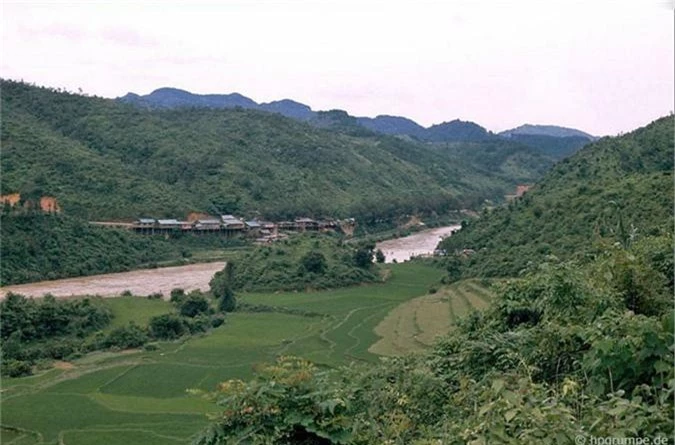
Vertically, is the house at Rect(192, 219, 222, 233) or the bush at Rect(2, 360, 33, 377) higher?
the house at Rect(192, 219, 222, 233)

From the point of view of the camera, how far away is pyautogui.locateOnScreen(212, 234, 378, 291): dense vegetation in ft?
101

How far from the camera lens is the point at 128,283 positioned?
102 ft

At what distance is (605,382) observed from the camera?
3.77 metres

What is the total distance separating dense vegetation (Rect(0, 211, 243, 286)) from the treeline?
8234mm

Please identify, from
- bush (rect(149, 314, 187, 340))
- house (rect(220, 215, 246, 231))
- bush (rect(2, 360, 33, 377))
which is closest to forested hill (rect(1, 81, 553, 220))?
house (rect(220, 215, 246, 231))

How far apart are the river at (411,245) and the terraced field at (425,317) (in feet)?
47.8

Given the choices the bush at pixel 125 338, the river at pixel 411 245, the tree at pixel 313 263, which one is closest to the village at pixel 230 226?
the river at pixel 411 245

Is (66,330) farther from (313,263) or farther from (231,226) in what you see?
(231,226)

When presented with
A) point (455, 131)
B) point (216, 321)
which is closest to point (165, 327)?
point (216, 321)

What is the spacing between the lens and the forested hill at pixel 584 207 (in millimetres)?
20172

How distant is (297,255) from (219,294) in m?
5.35

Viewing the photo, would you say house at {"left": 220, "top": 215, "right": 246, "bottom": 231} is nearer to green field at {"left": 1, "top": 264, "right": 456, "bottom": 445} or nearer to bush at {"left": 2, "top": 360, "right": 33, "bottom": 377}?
green field at {"left": 1, "top": 264, "right": 456, "bottom": 445}

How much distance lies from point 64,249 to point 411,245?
902 inches

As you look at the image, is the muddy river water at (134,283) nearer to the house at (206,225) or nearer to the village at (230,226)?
the village at (230,226)
